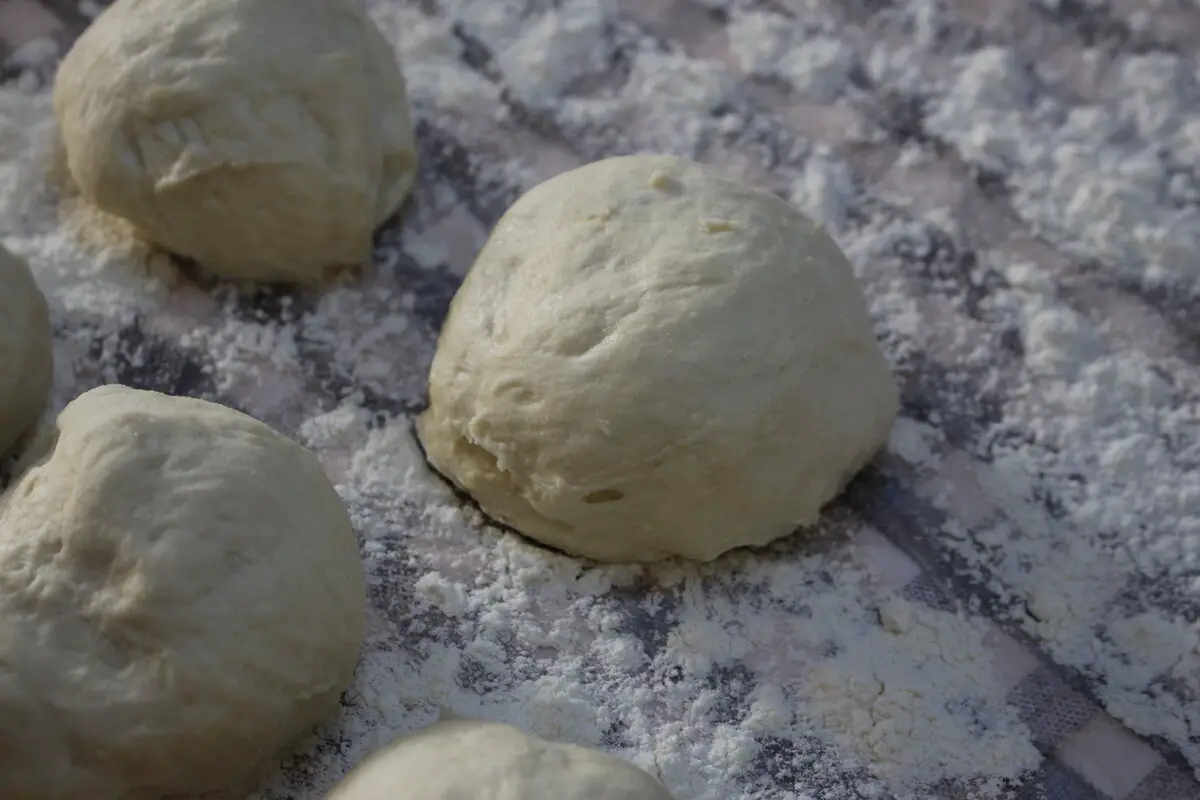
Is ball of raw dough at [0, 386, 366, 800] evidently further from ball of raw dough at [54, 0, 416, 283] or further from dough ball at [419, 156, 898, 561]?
ball of raw dough at [54, 0, 416, 283]

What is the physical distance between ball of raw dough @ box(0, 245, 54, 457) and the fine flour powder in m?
0.07

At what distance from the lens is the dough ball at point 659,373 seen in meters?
1.12

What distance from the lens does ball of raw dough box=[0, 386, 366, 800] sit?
96 centimetres

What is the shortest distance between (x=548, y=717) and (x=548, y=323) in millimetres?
380

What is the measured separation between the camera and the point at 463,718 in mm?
1078

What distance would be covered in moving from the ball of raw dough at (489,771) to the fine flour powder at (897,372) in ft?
0.31

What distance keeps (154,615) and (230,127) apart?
1.85 ft

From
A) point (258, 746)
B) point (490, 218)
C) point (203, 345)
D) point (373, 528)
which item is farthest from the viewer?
point (490, 218)

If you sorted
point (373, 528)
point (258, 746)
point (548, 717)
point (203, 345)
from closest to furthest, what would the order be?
point (258, 746) → point (548, 717) → point (373, 528) → point (203, 345)

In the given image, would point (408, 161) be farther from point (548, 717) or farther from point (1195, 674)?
point (1195, 674)

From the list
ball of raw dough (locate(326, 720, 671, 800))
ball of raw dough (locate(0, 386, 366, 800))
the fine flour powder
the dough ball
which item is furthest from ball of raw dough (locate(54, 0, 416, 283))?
ball of raw dough (locate(326, 720, 671, 800))

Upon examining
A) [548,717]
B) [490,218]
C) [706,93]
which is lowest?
[548,717]

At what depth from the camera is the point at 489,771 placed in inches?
37.0

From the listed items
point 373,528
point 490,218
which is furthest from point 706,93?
point 373,528
